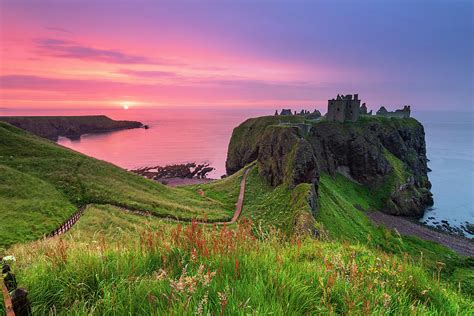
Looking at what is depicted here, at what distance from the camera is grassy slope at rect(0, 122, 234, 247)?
35500 mm

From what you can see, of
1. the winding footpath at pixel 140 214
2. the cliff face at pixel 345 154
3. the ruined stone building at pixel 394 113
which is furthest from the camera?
the ruined stone building at pixel 394 113

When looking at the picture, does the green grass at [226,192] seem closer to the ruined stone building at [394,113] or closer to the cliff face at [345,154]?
the cliff face at [345,154]

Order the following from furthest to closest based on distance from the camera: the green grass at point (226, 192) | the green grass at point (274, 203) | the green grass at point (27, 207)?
the green grass at point (226, 192)
the green grass at point (274, 203)
the green grass at point (27, 207)

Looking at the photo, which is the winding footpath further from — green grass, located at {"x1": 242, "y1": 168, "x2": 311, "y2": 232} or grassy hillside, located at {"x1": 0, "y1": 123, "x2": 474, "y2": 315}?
grassy hillside, located at {"x1": 0, "y1": 123, "x2": 474, "y2": 315}

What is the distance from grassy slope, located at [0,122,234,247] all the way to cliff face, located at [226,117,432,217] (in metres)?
21.1

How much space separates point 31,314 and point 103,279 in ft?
3.08

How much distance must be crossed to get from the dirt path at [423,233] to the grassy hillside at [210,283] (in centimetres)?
8051

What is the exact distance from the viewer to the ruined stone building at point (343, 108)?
107169 millimetres

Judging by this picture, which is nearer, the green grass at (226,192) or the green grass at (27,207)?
the green grass at (27,207)

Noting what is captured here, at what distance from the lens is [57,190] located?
4703 centimetres

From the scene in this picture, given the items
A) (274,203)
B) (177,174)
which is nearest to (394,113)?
(177,174)

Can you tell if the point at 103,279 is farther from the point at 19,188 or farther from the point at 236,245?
the point at 19,188

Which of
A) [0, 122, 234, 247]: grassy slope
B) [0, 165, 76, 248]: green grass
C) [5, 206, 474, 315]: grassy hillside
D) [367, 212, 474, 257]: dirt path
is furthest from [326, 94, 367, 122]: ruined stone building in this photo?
[5, 206, 474, 315]: grassy hillside

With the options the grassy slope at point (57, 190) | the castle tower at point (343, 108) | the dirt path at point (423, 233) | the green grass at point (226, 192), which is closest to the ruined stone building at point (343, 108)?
the castle tower at point (343, 108)
